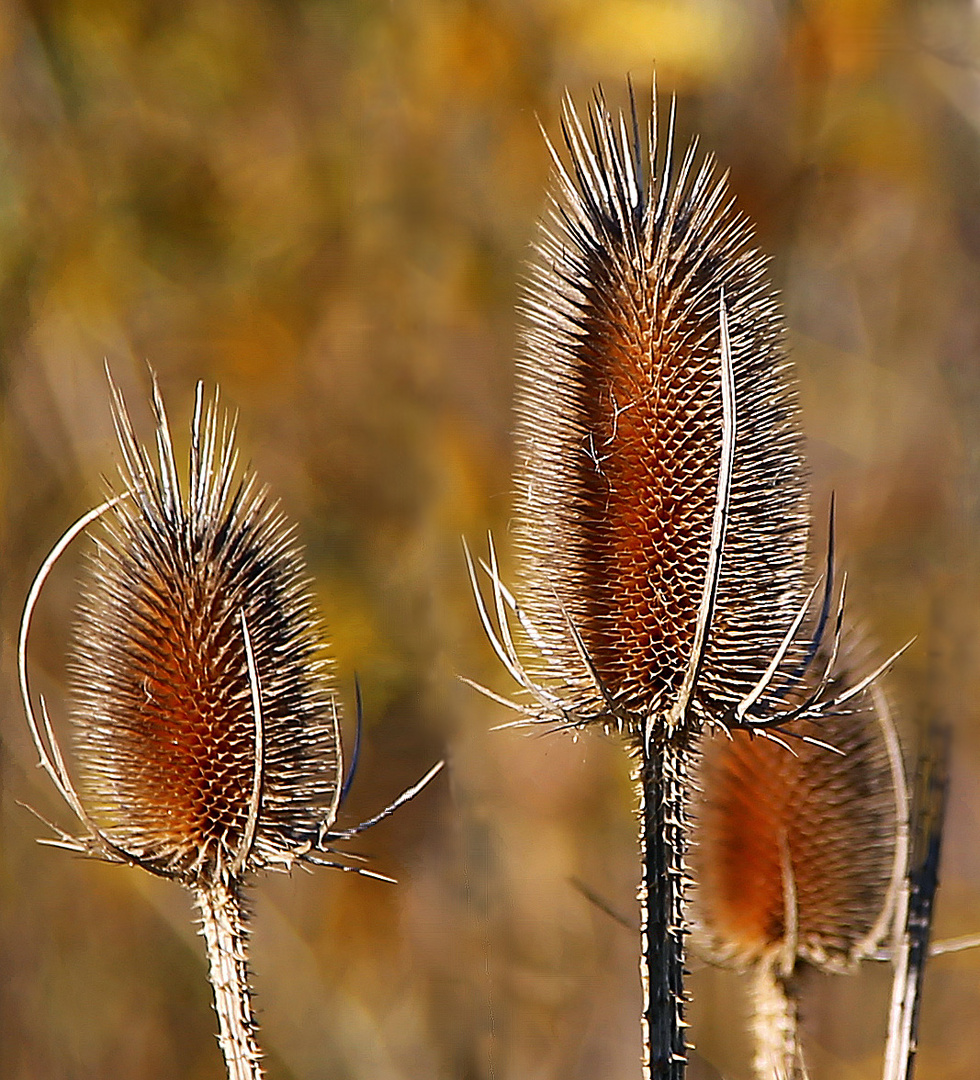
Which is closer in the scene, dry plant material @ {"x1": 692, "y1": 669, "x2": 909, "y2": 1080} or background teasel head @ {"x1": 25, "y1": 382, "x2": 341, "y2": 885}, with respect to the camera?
background teasel head @ {"x1": 25, "y1": 382, "x2": 341, "y2": 885}

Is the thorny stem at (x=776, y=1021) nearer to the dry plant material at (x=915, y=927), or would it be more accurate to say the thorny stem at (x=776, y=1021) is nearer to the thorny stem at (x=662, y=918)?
the dry plant material at (x=915, y=927)

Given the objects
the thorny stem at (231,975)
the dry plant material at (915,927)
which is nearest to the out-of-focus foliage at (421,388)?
the dry plant material at (915,927)

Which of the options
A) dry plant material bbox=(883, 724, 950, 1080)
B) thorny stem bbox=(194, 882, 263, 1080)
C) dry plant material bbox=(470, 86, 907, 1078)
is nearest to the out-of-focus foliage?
dry plant material bbox=(883, 724, 950, 1080)

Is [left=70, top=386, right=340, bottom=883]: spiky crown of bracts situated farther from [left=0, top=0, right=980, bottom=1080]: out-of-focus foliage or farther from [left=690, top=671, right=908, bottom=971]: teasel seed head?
[left=0, top=0, right=980, bottom=1080]: out-of-focus foliage

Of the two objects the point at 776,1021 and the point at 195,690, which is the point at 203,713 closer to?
the point at 195,690

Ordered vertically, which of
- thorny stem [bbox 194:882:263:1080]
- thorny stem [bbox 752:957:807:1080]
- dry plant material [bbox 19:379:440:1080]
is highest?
dry plant material [bbox 19:379:440:1080]

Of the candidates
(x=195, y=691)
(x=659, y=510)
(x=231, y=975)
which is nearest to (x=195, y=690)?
(x=195, y=691)
